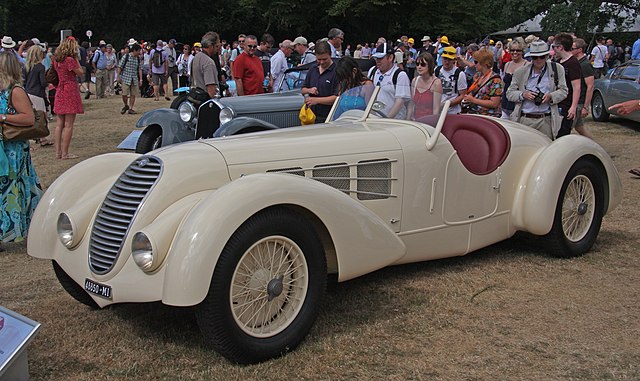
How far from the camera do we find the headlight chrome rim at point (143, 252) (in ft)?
12.3

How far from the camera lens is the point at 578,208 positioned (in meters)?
5.82

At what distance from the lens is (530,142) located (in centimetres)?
579

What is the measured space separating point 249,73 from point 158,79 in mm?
12388

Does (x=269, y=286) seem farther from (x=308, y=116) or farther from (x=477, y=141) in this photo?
(x=308, y=116)

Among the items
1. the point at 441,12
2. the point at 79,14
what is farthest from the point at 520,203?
the point at 79,14

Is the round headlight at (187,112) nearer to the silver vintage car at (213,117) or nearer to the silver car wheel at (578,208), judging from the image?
the silver vintage car at (213,117)

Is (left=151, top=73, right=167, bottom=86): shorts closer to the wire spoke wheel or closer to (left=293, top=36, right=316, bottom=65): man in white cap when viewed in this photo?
(left=293, top=36, right=316, bottom=65): man in white cap

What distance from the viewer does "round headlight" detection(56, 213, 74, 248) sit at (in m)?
4.28

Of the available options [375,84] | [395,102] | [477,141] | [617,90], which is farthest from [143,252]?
[617,90]

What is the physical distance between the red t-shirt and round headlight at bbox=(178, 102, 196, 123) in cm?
142

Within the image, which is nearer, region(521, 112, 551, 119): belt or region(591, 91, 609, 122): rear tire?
region(521, 112, 551, 119): belt

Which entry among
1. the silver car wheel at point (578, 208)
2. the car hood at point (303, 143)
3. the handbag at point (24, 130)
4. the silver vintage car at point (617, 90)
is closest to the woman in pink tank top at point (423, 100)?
the car hood at point (303, 143)

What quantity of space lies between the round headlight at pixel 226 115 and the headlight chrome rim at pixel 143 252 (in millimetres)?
5243

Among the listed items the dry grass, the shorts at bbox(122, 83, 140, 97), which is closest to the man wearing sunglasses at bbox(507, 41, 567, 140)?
the dry grass
